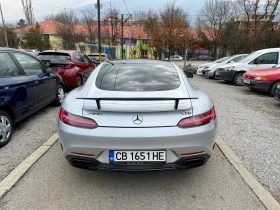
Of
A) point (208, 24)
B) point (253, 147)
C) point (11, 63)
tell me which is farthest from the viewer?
point (208, 24)

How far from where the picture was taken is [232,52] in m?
29.6

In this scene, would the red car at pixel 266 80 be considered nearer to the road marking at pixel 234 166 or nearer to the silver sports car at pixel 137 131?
the road marking at pixel 234 166

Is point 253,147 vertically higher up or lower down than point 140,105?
lower down

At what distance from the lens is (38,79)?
15.3 ft

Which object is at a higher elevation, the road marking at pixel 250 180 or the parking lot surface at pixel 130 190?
the road marking at pixel 250 180

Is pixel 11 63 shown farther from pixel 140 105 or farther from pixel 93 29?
pixel 93 29

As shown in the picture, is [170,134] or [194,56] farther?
[194,56]

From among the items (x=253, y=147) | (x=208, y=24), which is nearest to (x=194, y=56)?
(x=208, y=24)

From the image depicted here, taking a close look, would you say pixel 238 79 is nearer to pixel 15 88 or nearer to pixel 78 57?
pixel 78 57

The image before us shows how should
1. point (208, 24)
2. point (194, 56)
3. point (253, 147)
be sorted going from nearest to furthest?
point (253, 147)
point (208, 24)
point (194, 56)

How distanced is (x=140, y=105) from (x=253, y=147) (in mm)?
2451

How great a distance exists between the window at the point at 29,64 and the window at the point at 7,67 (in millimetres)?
252

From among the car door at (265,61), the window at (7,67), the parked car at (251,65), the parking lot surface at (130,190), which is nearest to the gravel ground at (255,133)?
the parking lot surface at (130,190)

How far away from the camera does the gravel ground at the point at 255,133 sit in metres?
2.95
